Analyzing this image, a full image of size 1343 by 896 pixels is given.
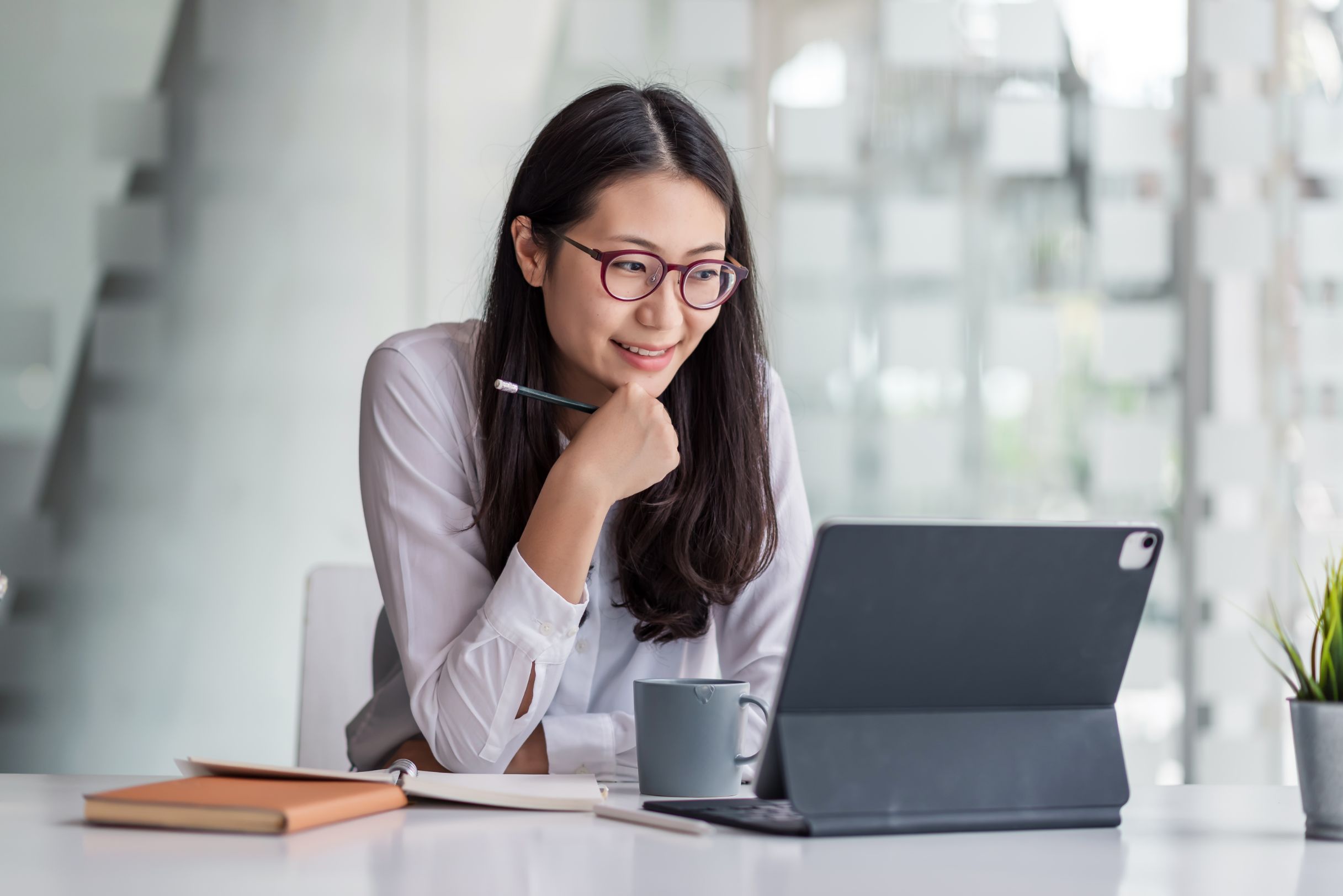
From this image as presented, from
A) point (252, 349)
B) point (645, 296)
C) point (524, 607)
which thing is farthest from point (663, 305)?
point (252, 349)

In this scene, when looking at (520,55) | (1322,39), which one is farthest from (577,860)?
(1322,39)

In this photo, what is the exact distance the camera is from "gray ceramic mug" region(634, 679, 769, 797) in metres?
1.06

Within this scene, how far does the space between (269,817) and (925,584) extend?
0.48 meters

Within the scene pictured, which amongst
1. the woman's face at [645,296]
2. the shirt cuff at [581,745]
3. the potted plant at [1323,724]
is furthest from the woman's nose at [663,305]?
the potted plant at [1323,724]

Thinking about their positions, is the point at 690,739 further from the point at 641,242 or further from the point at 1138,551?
the point at 641,242

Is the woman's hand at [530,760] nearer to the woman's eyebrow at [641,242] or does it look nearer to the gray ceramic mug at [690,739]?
the gray ceramic mug at [690,739]

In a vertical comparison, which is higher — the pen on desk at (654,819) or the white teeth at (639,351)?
the white teeth at (639,351)

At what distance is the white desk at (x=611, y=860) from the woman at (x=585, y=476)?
0.32 metres

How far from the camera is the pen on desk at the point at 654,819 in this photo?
0.88 meters

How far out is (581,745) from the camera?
1.32m

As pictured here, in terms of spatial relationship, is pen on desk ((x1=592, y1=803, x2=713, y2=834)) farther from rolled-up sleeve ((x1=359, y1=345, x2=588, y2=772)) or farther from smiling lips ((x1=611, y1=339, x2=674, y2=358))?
smiling lips ((x1=611, y1=339, x2=674, y2=358))

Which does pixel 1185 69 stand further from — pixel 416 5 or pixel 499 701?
pixel 499 701

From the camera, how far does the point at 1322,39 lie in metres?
2.85

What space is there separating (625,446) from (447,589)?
0.24m
